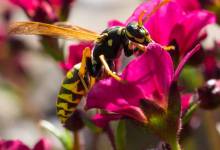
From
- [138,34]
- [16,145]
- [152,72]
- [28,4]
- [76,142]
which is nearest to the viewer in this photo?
[152,72]

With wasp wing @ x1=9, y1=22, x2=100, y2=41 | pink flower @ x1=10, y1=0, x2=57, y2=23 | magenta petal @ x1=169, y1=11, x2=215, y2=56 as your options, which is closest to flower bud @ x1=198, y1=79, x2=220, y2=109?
magenta petal @ x1=169, y1=11, x2=215, y2=56

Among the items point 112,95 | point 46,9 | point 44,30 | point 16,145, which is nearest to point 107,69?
point 112,95

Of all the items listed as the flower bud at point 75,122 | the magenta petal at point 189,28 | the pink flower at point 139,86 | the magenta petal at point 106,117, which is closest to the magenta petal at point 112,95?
the pink flower at point 139,86

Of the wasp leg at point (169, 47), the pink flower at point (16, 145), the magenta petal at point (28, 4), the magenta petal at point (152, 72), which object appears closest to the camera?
the magenta petal at point (152, 72)

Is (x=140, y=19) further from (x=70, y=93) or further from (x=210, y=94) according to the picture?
(x=210, y=94)

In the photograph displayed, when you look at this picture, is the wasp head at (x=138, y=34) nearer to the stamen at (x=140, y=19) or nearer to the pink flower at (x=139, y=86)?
the stamen at (x=140, y=19)

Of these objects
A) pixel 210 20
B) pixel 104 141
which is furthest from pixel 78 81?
pixel 104 141
